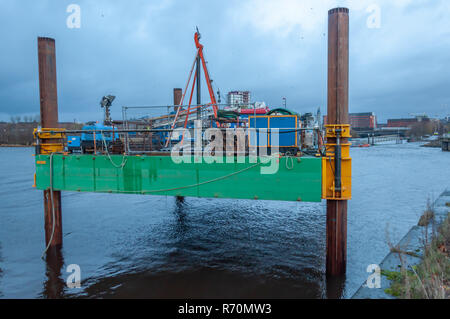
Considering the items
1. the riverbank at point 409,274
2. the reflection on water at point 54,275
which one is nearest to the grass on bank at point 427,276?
the riverbank at point 409,274

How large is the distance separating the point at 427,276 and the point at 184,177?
627 cm

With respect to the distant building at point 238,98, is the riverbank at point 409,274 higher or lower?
lower

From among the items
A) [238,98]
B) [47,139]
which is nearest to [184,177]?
[47,139]

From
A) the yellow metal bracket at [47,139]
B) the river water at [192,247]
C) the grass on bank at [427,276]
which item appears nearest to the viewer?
the grass on bank at [427,276]

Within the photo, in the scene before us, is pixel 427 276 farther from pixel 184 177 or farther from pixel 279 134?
pixel 184 177

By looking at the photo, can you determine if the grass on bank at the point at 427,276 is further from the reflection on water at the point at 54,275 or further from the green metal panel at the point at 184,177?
the reflection on water at the point at 54,275

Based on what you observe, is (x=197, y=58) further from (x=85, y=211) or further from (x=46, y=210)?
(x=85, y=211)

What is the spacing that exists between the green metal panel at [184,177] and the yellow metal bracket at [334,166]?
0.18 metres

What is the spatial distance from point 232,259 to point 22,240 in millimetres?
9426

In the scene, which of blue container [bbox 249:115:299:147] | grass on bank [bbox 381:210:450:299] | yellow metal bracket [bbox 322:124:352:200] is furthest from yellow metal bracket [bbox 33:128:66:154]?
grass on bank [bbox 381:210:450:299]

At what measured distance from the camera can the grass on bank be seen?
248 inches

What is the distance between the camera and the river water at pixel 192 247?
923 centimetres

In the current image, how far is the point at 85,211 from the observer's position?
63.9ft
